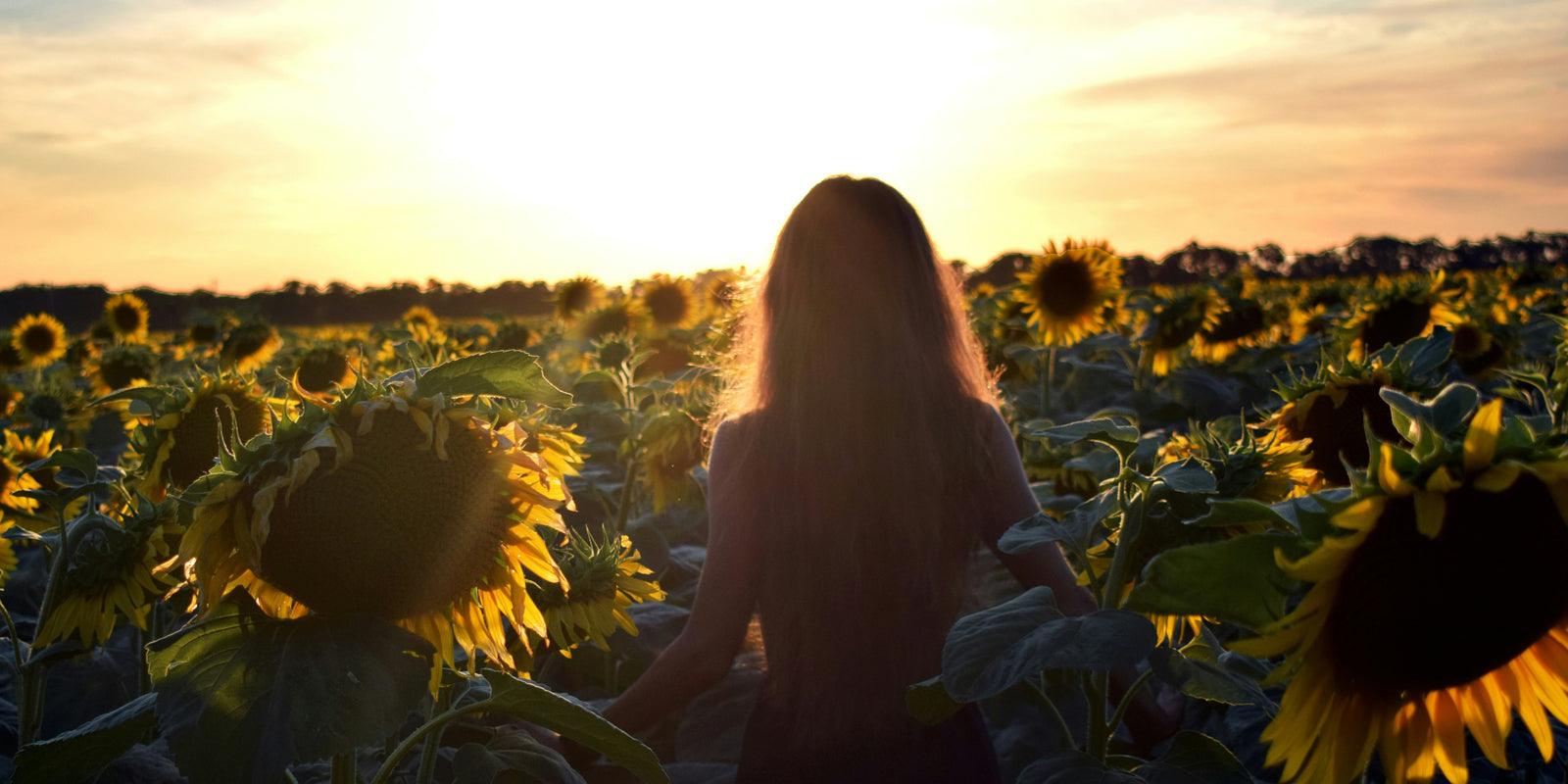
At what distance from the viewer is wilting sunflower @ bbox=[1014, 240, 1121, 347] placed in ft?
25.2

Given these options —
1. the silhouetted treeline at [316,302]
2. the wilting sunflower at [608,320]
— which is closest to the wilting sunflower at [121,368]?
the wilting sunflower at [608,320]

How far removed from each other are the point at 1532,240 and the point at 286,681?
97.0 ft

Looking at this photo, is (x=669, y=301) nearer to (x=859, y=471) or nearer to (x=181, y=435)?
(x=859, y=471)

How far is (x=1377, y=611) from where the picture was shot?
1.08m

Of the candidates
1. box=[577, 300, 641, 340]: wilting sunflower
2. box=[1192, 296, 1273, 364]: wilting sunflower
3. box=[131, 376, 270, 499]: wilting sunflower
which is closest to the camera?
box=[131, 376, 270, 499]: wilting sunflower

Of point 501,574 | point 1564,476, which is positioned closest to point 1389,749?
point 1564,476

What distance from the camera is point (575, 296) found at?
1224 centimetres

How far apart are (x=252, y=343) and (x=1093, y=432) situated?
29.7ft

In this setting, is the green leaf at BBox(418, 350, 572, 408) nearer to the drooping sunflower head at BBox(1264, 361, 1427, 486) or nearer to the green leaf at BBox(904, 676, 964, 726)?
the green leaf at BBox(904, 676, 964, 726)

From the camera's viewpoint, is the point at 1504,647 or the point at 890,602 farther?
the point at 890,602

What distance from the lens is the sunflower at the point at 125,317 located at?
1412cm

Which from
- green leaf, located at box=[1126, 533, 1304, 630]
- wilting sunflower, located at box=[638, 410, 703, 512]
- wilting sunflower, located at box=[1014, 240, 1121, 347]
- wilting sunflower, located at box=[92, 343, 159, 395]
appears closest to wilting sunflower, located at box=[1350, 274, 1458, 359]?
wilting sunflower, located at box=[1014, 240, 1121, 347]

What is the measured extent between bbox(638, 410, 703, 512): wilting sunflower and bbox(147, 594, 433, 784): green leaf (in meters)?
2.99

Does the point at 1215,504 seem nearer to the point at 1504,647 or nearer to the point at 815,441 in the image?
the point at 1504,647
